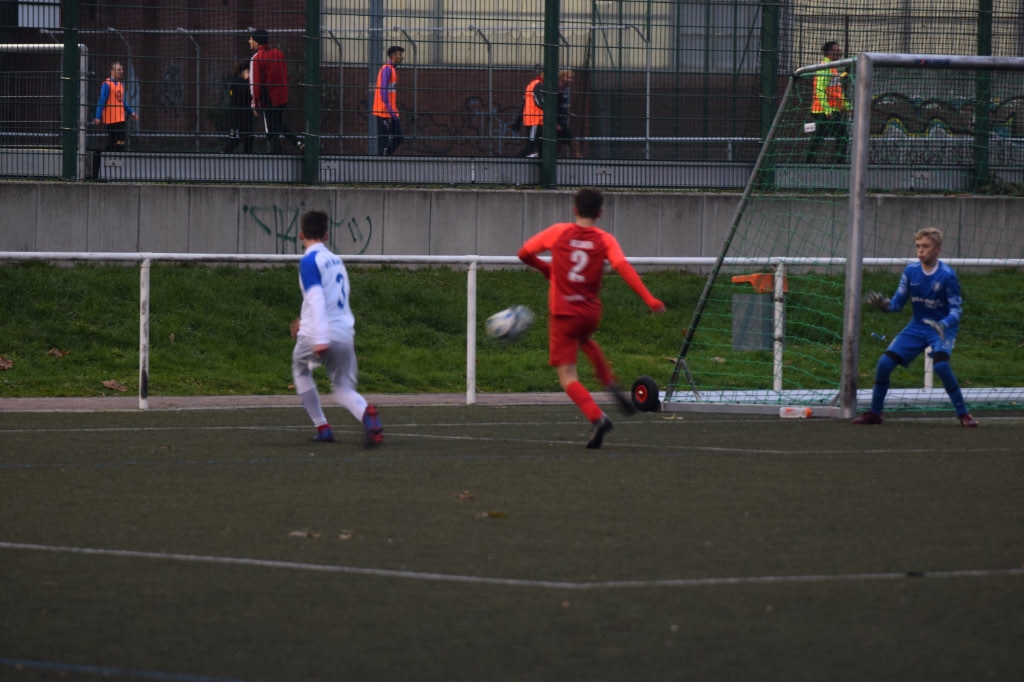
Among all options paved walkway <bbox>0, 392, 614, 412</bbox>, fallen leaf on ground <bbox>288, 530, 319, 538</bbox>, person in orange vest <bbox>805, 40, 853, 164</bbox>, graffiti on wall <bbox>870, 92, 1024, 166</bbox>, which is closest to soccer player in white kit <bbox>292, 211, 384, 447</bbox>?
paved walkway <bbox>0, 392, 614, 412</bbox>

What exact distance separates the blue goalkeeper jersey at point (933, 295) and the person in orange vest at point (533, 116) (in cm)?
726

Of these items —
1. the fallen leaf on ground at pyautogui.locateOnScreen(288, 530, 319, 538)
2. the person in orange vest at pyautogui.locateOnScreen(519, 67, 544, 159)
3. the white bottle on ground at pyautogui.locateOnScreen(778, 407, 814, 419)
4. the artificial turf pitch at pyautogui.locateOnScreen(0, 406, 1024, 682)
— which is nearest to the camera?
the artificial turf pitch at pyautogui.locateOnScreen(0, 406, 1024, 682)

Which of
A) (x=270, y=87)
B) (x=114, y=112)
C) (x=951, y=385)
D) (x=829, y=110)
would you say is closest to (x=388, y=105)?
(x=270, y=87)

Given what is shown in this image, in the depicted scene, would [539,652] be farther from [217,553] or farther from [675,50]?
[675,50]

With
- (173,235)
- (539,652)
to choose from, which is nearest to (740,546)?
(539,652)

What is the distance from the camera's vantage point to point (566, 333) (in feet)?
31.4

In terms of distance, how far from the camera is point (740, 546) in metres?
6.23

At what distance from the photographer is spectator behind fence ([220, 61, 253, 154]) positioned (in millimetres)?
16438

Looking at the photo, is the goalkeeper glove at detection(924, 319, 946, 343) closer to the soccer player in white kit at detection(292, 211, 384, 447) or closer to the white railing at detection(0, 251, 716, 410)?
the white railing at detection(0, 251, 716, 410)

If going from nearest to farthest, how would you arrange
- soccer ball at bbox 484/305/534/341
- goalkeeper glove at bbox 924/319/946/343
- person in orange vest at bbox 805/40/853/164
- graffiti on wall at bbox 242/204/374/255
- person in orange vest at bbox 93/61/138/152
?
1. soccer ball at bbox 484/305/534/341
2. goalkeeper glove at bbox 924/319/946/343
3. person in orange vest at bbox 805/40/853/164
4. graffiti on wall at bbox 242/204/374/255
5. person in orange vest at bbox 93/61/138/152

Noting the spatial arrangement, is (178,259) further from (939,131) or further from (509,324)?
(939,131)

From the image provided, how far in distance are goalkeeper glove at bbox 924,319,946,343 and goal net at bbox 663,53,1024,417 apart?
0.61m

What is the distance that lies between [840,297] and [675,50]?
20.2ft

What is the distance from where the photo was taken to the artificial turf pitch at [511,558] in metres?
4.58
